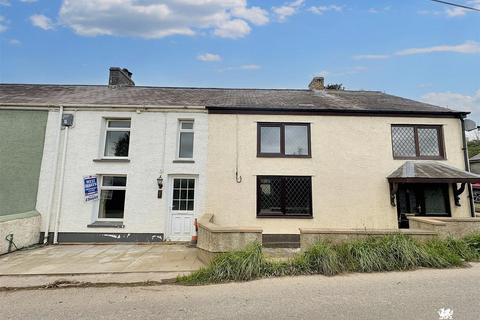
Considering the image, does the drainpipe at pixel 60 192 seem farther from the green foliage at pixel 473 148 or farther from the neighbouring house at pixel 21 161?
the green foliage at pixel 473 148

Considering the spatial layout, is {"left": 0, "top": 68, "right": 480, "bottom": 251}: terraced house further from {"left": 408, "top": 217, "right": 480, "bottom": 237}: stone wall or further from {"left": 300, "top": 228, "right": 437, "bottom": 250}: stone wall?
{"left": 300, "top": 228, "right": 437, "bottom": 250}: stone wall

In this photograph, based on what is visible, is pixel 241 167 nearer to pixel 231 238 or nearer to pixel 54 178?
pixel 231 238

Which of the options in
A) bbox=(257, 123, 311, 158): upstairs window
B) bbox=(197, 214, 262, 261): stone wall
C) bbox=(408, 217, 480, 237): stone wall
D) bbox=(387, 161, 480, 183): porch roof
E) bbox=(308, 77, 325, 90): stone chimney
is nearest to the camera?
bbox=(197, 214, 262, 261): stone wall

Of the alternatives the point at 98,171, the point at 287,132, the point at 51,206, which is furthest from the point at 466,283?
the point at 51,206

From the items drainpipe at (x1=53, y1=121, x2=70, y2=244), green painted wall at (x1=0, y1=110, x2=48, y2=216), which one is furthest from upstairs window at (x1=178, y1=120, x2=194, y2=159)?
green painted wall at (x1=0, y1=110, x2=48, y2=216)

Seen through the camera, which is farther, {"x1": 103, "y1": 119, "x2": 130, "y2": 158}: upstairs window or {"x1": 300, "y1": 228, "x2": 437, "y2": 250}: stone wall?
{"x1": 103, "y1": 119, "x2": 130, "y2": 158}: upstairs window

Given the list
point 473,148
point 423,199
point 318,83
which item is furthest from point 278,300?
point 473,148

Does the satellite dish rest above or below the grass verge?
above

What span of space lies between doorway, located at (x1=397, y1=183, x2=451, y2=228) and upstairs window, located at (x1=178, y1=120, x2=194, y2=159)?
346 inches

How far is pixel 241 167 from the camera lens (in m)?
9.98

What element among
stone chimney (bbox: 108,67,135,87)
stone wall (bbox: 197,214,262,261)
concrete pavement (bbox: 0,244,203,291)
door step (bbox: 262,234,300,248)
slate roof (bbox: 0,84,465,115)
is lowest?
concrete pavement (bbox: 0,244,203,291)

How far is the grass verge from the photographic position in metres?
5.63

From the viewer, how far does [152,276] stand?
5.86 meters

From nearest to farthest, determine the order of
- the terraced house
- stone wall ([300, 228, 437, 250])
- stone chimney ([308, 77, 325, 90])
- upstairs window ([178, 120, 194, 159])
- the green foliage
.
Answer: stone wall ([300, 228, 437, 250]), the terraced house, upstairs window ([178, 120, 194, 159]), stone chimney ([308, 77, 325, 90]), the green foliage
